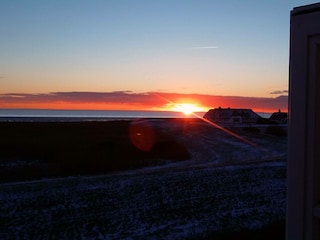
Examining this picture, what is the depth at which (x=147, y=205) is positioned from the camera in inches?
547

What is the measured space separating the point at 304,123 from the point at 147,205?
12.4m

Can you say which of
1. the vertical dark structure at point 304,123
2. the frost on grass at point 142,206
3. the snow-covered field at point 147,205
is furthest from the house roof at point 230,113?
the vertical dark structure at point 304,123

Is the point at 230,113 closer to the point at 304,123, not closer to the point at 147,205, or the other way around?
the point at 147,205

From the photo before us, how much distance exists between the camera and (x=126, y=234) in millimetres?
11203

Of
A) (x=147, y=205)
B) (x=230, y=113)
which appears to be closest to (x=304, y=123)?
(x=147, y=205)

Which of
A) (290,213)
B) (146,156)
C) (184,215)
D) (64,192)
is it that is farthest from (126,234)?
(146,156)

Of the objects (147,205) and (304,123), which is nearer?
(304,123)

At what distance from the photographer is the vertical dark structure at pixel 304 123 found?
1923 millimetres

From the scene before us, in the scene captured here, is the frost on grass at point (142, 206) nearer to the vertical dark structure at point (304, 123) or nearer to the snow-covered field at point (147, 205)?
the snow-covered field at point (147, 205)

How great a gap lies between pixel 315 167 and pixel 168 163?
26.3 meters

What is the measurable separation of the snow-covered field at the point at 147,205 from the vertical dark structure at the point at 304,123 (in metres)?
9.48

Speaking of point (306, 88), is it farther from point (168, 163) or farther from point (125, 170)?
point (168, 163)

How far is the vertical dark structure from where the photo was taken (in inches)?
75.7

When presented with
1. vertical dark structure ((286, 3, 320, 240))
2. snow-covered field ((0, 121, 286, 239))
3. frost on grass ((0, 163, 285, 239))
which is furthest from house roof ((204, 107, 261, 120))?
vertical dark structure ((286, 3, 320, 240))
